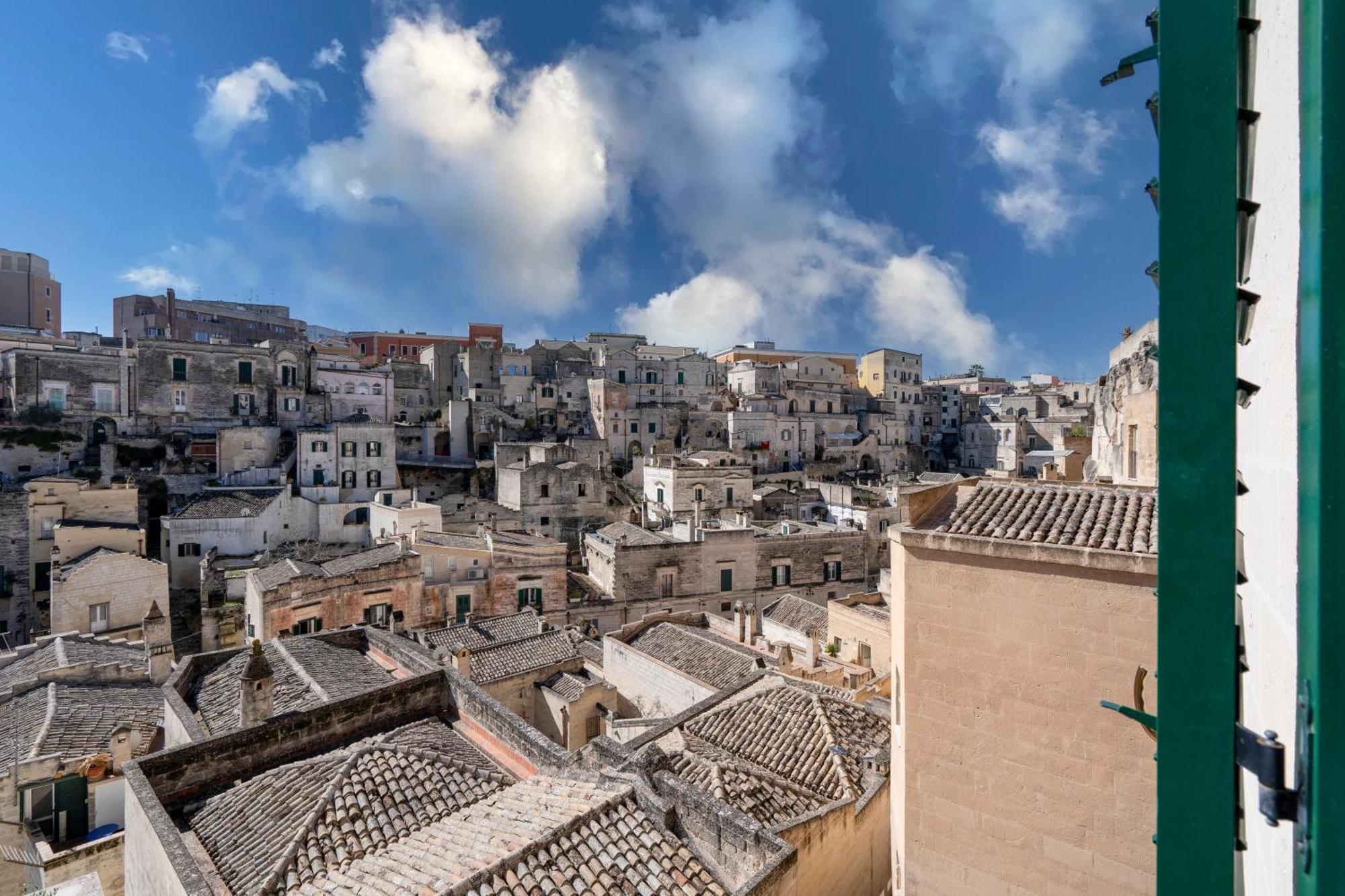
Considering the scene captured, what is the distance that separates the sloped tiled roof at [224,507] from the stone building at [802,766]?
27.4 meters

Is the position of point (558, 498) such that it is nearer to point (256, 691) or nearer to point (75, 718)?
point (75, 718)

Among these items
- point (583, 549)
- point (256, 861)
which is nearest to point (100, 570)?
point (583, 549)

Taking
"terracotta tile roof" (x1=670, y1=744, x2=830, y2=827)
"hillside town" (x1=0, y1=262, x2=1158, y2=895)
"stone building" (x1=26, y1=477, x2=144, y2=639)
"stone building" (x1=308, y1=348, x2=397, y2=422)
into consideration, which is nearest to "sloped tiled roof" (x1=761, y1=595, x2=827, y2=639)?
"hillside town" (x1=0, y1=262, x2=1158, y2=895)

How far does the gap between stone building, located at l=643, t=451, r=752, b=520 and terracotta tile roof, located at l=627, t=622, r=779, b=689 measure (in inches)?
611

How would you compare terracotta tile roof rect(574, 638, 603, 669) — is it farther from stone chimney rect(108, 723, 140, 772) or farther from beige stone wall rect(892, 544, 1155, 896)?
beige stone wall rect(892, 544, 1155, 896)

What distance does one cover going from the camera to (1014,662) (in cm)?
563

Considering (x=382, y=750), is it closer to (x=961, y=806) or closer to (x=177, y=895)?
(x=177, y=895)

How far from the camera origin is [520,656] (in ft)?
57.8

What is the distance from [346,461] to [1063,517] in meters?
38.9

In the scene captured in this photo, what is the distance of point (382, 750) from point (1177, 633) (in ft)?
29.3

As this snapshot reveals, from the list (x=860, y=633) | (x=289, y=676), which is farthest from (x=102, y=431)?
(x=860, y=633)

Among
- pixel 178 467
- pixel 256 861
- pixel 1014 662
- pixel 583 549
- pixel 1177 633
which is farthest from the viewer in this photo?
pixel 178 467

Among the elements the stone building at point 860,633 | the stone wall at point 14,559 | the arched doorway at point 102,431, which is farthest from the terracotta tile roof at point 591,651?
the arched doorway at point 102,431

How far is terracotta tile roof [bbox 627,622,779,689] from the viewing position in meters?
16.6
